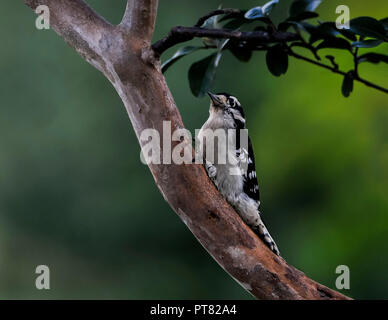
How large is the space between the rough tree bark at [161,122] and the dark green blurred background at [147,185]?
12.6 ft

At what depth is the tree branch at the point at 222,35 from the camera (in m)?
2.15

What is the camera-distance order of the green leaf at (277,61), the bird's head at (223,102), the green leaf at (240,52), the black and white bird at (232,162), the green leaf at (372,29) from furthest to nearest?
the bird's head at (223,102) → the black and white bird at (232,162) → the green leaf at (240,52) → the green leaf at (277,61) → the green leaf at (372,29)

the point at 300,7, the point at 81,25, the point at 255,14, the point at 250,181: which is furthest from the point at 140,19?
the point at 250,181

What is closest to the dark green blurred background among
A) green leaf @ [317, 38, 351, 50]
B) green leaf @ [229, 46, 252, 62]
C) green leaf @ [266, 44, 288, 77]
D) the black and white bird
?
the black and white bird

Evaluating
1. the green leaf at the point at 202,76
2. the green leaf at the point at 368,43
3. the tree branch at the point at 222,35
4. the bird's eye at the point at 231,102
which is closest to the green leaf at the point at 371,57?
the green leaf at the point at 368,43

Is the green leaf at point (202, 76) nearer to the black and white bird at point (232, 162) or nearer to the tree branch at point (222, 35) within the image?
the tree branch at point (222, 35)

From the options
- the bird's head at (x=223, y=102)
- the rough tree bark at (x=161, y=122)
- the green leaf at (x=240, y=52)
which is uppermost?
the green leaf at (x=240, y=52)

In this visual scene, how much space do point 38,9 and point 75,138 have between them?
4.07 m

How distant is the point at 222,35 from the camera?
2.22 meters

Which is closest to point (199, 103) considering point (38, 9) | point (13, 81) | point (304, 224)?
point (304, 224)

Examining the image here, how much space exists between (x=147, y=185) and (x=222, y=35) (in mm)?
4246

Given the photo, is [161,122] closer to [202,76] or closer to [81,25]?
[202,76]

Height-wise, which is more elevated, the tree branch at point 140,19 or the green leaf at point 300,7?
the tree branch at point 140,19

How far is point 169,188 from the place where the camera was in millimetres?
2363
